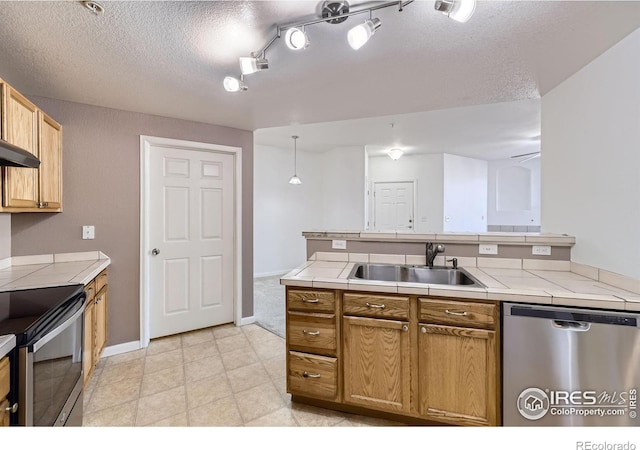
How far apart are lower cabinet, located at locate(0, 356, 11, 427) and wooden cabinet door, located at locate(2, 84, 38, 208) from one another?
120 centimetres

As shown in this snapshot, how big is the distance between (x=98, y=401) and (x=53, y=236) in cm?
142

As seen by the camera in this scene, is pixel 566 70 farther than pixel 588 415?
Yes

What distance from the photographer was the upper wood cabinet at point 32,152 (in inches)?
67.1

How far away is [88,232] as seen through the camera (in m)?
2.58

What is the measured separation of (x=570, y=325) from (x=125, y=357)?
11.0 ft

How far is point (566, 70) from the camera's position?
1982mm

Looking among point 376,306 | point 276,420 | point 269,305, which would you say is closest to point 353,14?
point 376,306

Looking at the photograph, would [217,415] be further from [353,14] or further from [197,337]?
[353,14]

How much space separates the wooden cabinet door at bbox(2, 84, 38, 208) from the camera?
65.5 inches

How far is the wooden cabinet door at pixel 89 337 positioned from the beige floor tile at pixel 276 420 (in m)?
1.21

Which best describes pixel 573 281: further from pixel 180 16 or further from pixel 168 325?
pixel 168 325

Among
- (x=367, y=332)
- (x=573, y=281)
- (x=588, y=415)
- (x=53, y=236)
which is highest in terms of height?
(x=53, y=236)

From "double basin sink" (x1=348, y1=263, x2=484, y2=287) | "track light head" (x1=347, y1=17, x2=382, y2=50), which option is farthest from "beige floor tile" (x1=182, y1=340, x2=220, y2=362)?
"track light head" (x1=347, y1=17, x2=382, y2=50)
